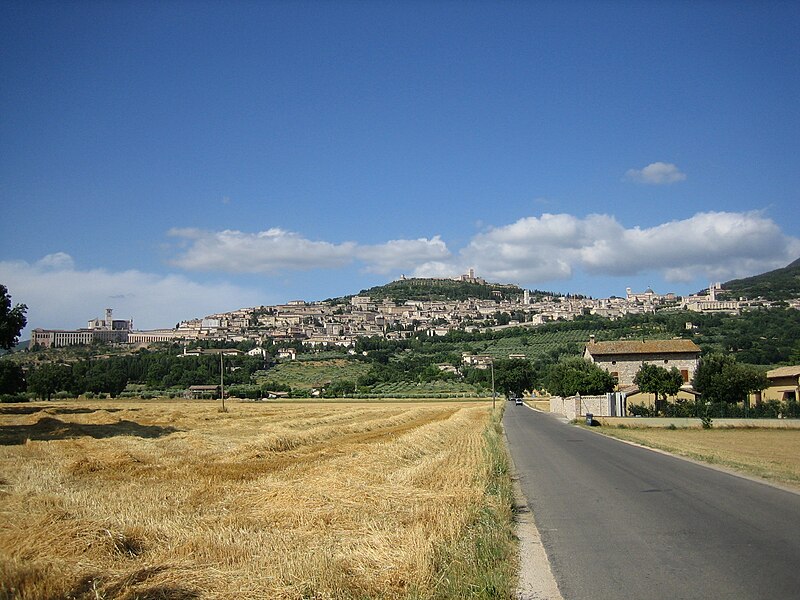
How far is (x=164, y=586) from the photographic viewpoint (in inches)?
252

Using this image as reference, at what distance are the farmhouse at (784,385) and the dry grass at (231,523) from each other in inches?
2115

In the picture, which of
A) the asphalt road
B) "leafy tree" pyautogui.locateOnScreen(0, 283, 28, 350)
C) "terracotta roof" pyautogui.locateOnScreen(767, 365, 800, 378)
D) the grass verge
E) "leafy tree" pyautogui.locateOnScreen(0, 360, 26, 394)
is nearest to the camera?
the grass verge

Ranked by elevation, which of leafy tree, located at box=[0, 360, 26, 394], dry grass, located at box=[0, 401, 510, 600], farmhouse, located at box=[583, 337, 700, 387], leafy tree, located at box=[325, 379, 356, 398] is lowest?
leafy tree, located at box=[325, 379, 356, 398]

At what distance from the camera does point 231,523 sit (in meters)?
9.99

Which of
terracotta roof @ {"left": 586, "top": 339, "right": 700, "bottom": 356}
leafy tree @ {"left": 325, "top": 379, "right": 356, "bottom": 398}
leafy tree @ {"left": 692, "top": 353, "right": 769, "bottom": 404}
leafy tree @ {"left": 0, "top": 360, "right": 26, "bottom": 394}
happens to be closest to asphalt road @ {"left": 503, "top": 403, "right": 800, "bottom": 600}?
leafy tree @ {"left": 692, "top": 353, "right": 769, "bottom": 404}

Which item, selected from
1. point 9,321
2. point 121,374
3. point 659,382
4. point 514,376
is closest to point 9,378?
point 9,321

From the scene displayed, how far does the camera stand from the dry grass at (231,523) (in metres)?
6.61

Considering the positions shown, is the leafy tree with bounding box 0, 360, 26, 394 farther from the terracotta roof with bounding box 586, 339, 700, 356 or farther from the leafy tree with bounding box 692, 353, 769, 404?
the terracotta roof with bounding box 586, 339, 700, 356

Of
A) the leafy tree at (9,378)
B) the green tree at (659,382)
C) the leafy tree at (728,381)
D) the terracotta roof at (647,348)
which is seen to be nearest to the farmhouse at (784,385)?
the leafy tree at (728,381)

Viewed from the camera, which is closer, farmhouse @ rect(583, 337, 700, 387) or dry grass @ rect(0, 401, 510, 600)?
dry grass @ rect(0, 401, 510, 600)

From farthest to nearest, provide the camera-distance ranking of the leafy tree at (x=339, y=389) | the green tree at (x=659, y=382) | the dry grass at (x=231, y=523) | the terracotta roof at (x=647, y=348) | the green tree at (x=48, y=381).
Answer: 1. the leafy tree at (x=339, y=389)
2. the green tree at (x=48, y=381)
3. the terracotta roof at (x=647, y=348)
4. the green tree at (x=659, y=382)
5. the dry grass at (x=231, y=523)

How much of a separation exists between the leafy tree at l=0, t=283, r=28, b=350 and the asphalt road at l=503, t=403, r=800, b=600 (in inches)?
1750

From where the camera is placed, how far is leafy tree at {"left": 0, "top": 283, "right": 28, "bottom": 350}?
50375 mm

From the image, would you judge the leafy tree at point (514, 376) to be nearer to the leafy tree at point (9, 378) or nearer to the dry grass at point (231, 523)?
the leafy tree at point (9, 378)
